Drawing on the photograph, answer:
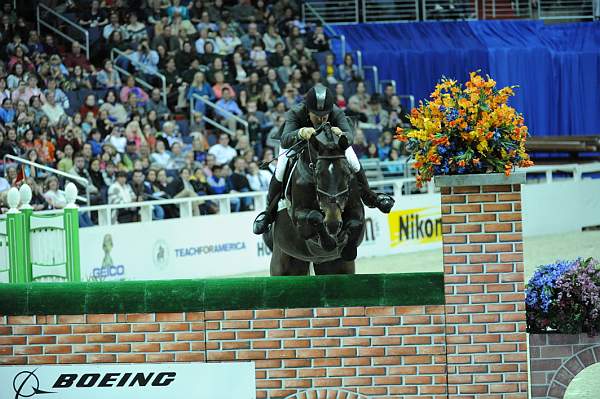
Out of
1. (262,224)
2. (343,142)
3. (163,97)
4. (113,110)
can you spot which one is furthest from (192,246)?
(343,142)

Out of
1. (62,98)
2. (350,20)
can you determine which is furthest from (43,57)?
(350,20)

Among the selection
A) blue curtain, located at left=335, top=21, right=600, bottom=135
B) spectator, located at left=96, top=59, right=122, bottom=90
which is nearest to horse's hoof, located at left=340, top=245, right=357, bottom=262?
spectator, located at left=96, top=59, right=122, bottom=90

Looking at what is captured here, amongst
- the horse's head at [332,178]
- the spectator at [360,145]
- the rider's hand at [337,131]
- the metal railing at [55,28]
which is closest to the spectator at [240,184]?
the spectator at [360,145]

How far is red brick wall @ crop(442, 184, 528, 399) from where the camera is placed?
7480 millimetres

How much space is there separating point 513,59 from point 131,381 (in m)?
20.9

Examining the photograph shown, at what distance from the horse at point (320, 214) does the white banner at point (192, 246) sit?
252 inches

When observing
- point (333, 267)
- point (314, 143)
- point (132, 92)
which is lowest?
point (333, 267)

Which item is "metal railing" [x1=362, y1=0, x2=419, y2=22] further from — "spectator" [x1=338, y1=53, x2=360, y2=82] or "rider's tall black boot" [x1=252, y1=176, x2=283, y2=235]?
"rider's tall black boot" [x1=252, y1=176, x2=283, y2=235]

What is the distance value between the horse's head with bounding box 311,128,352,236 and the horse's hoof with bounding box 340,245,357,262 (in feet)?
2.19

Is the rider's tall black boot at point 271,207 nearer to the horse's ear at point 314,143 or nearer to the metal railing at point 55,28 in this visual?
the horse's ear at point 314,143

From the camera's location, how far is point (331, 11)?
28484 millimetres

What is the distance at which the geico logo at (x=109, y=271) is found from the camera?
15945 millimetres

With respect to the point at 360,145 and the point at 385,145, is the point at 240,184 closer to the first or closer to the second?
the point at 360,145

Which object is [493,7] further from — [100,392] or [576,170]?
[100,392]
